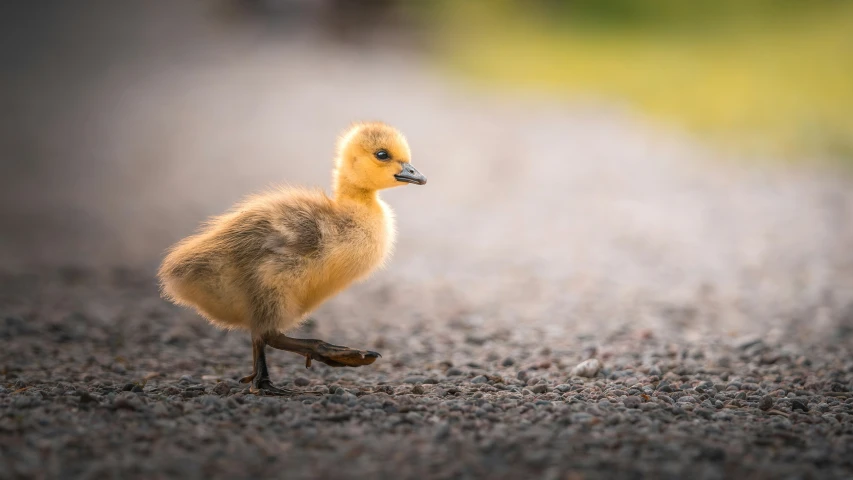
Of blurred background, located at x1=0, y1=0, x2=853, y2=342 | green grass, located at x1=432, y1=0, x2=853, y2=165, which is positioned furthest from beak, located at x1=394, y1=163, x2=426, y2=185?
green grass, located at x1=432, y1=0, x2=853, y2=165

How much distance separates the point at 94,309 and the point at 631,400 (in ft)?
13.9

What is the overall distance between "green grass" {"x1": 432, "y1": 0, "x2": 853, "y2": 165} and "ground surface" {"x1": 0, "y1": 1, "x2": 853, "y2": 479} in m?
1.64

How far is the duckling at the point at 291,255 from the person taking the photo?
176 inches

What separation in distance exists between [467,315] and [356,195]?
266 centimetres

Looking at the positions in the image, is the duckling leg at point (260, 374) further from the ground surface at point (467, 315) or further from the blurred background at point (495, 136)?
the blurred background at point (495, 136)

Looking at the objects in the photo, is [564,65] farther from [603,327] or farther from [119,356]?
[119,356]

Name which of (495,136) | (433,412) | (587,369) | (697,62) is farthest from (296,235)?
(697,62)

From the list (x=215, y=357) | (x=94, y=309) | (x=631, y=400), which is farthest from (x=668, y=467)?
(x=94, y=309)

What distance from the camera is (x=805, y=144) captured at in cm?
1480

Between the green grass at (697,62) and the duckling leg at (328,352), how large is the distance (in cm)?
1103

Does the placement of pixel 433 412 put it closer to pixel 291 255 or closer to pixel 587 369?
pixel 291 255

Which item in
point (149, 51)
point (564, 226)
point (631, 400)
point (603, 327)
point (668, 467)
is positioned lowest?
point (668, 467)

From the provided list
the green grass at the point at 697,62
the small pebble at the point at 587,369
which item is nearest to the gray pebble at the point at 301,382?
the small pebble at the point at 587,369

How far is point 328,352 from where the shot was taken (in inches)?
177
